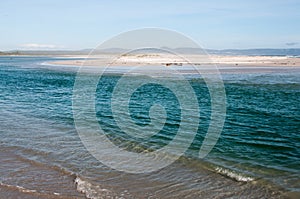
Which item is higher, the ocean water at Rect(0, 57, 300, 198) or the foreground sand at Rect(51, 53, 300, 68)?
the foreground sand at Rect(51, 53, 300, 68)

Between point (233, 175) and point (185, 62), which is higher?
point (185, 62)

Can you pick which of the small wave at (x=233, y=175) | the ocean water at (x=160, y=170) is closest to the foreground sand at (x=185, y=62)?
the ocean water at (x=160, y=170)

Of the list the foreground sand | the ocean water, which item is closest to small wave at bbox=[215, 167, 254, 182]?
the ocean water

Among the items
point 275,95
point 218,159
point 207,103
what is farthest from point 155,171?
point 275,95

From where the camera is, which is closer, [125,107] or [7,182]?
[7,182]

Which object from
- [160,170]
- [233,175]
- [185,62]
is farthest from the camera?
[185,62]

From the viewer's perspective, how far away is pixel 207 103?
2389 centimetres

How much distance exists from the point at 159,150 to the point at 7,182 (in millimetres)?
5551

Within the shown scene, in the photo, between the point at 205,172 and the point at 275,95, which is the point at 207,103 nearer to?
the point at 275,95

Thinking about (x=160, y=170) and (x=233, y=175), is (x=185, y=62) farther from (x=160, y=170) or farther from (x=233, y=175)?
(x=233, y=175)

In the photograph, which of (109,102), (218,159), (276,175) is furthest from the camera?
(109,102)

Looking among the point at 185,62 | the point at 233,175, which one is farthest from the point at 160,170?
the point at 185,62

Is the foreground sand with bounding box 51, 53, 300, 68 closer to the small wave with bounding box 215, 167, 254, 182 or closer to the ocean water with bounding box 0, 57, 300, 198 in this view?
the ocean water with bounding box 0, 57, 300, 198

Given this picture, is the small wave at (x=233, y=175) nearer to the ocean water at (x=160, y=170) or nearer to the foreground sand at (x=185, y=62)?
the ocean water at (x=160, y=170)
